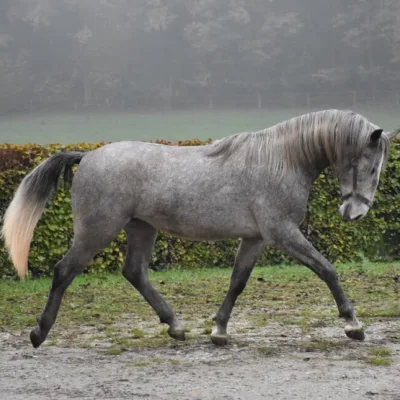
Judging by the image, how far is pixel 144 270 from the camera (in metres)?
6.65

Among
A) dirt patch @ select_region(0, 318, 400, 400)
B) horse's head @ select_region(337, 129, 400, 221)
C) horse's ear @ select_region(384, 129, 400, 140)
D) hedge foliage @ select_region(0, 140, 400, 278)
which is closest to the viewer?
dirt patch @ select_region(0, 318, 400, 400)

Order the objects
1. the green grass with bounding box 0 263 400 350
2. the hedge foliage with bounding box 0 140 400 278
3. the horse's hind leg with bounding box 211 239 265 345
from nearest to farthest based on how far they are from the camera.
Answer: the horse's hind leg with bounding box 211 239 265 345
the green grass with bounding box 0 263 400 350
the hedge foliage with bounding box 0 140 400 278

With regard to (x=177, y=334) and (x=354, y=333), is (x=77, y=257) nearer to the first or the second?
(x=177, y=334)

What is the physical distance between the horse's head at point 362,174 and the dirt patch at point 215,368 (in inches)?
41.9

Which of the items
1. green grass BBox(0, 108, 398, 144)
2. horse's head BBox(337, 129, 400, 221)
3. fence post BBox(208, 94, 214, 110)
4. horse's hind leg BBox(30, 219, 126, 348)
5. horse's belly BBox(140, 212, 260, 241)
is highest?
horse's head BBox(337, 129, 400, 221)

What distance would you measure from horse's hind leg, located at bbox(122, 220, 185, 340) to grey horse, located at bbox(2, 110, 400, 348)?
0.6 inches

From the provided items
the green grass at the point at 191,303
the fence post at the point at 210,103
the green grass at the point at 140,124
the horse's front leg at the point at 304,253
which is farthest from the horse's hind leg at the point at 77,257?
the fence post at the point at 210,103

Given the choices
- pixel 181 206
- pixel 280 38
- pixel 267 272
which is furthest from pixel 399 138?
pixel 280 38

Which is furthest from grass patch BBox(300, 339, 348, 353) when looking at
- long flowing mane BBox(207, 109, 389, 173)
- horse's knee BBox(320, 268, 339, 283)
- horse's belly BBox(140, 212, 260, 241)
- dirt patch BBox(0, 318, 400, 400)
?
long flowing mane BBox(207, 109, 389, 173)

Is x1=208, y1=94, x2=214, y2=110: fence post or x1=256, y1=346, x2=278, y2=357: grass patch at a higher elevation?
x1=256, y1=346, x2=278, y2=357: grass patch

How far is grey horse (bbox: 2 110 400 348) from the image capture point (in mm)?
6023

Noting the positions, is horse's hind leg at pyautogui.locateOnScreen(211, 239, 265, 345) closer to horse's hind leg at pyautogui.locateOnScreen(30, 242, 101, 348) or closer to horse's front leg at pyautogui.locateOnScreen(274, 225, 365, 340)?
horse's front leg at pyautogui.locateOnScreen(274, 225, 365, 340)

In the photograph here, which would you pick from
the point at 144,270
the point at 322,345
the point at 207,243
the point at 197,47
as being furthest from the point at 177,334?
the point at 197,47

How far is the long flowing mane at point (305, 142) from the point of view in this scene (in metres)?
6.00
